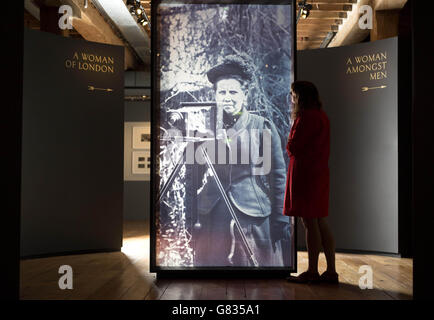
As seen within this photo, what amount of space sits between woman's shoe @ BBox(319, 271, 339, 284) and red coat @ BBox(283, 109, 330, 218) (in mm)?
453

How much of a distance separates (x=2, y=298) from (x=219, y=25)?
2.41m

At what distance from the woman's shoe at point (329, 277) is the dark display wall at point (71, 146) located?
259cm

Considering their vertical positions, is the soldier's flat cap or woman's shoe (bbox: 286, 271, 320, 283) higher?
the soldier's flat cap

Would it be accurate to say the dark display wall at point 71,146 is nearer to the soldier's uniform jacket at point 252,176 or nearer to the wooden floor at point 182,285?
the wooden floor at point 182,285

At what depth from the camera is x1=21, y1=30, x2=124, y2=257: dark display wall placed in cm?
474

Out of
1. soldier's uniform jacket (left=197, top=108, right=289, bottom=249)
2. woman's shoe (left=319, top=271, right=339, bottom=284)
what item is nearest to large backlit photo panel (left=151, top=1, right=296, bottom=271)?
soldier's uniform jacket (left=197, top=108, right=289, bottom=249)

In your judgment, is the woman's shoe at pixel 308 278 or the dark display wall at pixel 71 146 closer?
the woman's shoe at pixel 308 278

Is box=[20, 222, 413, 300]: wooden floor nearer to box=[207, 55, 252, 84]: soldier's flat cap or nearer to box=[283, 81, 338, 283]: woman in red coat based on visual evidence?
box=[283, 81, 338, 283]: woman in red coat

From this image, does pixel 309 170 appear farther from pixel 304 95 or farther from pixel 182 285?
pixel 182 285

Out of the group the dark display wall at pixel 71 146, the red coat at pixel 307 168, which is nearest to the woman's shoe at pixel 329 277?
the red coat at pixel 307 168

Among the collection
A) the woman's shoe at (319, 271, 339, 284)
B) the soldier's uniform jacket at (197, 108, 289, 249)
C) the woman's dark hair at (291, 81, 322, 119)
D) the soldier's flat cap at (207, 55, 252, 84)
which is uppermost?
the soldier's flat cap at (207, 55, 252, 84)

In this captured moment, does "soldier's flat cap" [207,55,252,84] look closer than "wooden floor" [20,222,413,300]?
No

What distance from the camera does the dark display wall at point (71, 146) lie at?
4.74 m

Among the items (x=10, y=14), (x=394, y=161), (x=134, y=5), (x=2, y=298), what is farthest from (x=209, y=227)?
(x=134, y=5)
